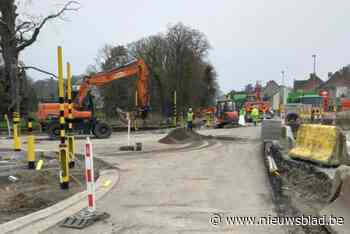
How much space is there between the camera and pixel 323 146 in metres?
11.8

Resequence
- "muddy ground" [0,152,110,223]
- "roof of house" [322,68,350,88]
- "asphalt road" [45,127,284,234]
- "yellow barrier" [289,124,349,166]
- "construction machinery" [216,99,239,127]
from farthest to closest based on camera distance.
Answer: "roof of house" [322,68,350,88], "construction machinery" [216,99,239,127], "yellow barrier" [289,124,349,166], "muddy ground" [0,152,110,223], "asphalt road" [45,127,284,234]

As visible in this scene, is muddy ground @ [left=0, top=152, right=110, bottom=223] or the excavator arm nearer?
muddy ground @ [left=0, top=152, right=110, bottom=223]

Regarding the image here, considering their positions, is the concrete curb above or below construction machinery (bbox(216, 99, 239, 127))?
below

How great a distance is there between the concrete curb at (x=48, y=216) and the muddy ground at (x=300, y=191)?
3370 millimetres

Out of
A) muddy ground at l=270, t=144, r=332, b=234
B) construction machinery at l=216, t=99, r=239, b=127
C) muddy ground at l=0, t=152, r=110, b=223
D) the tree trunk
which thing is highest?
the tree trunk

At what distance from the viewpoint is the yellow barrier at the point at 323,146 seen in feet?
37.3

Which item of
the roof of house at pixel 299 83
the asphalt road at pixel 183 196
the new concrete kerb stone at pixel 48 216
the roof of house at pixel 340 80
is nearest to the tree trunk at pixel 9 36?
the asphalt road at pixel 183 196

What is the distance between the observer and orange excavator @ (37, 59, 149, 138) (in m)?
24.9

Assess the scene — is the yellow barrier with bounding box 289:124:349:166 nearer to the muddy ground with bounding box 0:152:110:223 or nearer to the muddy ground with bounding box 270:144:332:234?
the muddy ground with bounding box 270:144:332:234

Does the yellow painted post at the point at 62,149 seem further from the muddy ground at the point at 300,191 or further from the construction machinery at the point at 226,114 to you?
the construction machinery at the point at 226,114

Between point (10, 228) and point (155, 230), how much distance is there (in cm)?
207

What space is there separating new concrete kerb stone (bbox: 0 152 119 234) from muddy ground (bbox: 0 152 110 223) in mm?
290

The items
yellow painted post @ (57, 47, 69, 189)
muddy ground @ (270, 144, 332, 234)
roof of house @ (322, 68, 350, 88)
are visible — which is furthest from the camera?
roof of house @ (322, 68, 350, 88)

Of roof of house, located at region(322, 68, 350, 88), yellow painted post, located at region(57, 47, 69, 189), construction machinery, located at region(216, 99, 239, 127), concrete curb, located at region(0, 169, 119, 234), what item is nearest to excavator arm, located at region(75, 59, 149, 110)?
construction machinery, located at region(216, 99, 239, 127)
